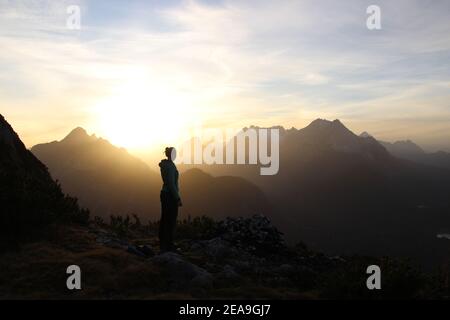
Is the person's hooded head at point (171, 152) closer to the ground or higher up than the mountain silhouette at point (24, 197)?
higher up

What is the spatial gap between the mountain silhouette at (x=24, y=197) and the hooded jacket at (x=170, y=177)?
4.40 m

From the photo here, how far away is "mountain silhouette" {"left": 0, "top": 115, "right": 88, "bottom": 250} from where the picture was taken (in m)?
13.6

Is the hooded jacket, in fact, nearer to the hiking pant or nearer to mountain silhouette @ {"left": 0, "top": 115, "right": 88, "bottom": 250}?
the hiking pant

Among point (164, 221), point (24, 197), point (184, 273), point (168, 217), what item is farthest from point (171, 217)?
point (24, 197)

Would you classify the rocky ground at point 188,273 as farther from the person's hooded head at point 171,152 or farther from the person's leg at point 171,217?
the person's hooded head at point 171,152

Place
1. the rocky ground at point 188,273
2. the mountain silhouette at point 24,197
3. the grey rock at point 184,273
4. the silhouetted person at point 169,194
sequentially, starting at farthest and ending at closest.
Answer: the silhouetted person at point 169,194 < the mountain silhouette at point 24,197 < the grey rock at point 184,273 < the rocky ground at point 188,273

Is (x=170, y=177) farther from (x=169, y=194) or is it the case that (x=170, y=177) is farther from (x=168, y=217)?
(x=168, y=217)

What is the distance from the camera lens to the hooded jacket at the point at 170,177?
540 inches

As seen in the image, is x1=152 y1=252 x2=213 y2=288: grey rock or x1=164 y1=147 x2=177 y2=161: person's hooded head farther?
x1=164 y1=147 x2=177 y2=161: person's hooded head

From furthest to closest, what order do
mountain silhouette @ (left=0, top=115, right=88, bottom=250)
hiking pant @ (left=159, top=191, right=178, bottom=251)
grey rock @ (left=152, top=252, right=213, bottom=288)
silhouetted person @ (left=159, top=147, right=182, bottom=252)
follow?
1. hiking pant @ (left=159, top=191, right=178, bottom=251)
2. silhouetted person @ (left=159, top=147, right=182, bottom=252)
3. mountain silhouette @ (left=0, top=115, right=88, bottom=250)
4. grey rock @ (left=152, top=252, right=213, bottom=288)

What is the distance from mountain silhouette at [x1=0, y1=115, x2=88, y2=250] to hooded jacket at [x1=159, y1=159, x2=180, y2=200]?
440 cm

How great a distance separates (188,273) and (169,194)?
3357mm

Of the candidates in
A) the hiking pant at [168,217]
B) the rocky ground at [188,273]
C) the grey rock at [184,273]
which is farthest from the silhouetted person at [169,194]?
the grey rock at [184,273]

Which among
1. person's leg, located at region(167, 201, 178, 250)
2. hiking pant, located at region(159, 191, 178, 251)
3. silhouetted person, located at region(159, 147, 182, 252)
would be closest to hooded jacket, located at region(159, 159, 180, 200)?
silhouetted person, located at region(159, 147, 182, 252)
